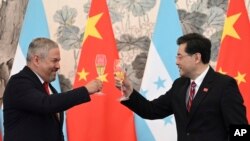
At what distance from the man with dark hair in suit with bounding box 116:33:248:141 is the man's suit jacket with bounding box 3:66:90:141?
44 centimetres

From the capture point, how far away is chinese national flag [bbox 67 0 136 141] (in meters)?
3.32

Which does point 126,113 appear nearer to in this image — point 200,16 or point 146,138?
point 146,138

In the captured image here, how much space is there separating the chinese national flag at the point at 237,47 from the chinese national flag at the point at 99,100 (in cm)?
82

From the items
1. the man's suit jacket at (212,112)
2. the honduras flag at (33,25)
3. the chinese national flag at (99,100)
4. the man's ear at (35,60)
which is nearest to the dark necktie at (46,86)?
the man's ear at (35,60)

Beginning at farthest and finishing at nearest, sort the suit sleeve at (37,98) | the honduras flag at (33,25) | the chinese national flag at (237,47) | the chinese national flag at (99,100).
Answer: the honduras flag at (33,25) < the chinese national flag at (99,100) < the chinese national flag at (237,47) < the suit sleeve at (37,98)

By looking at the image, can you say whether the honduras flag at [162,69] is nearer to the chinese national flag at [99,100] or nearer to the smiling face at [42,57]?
the chinese national flag at [99,100]

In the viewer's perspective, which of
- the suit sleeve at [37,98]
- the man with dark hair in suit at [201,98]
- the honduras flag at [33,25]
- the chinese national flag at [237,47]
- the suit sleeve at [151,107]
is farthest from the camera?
the honduras flag at [33,25]

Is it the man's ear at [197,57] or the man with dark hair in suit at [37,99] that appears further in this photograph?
the man's ear at [197,57]

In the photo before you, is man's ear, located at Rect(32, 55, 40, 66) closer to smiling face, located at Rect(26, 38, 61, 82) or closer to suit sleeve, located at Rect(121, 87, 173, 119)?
smiling face, located at Rect(26, 38, 61, 82)

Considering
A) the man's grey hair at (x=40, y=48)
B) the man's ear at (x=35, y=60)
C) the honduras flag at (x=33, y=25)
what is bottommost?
the man's ear at (x=35, y=60)

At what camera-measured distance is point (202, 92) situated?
2.29 meters

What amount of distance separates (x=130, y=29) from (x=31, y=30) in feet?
2.66

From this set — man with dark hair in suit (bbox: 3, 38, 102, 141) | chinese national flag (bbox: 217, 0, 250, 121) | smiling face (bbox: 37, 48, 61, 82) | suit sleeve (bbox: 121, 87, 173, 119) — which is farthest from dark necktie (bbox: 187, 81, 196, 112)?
chinese national flag (bbox: 217, 0, 250, 121)

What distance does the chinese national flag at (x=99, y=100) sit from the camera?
3.32m
